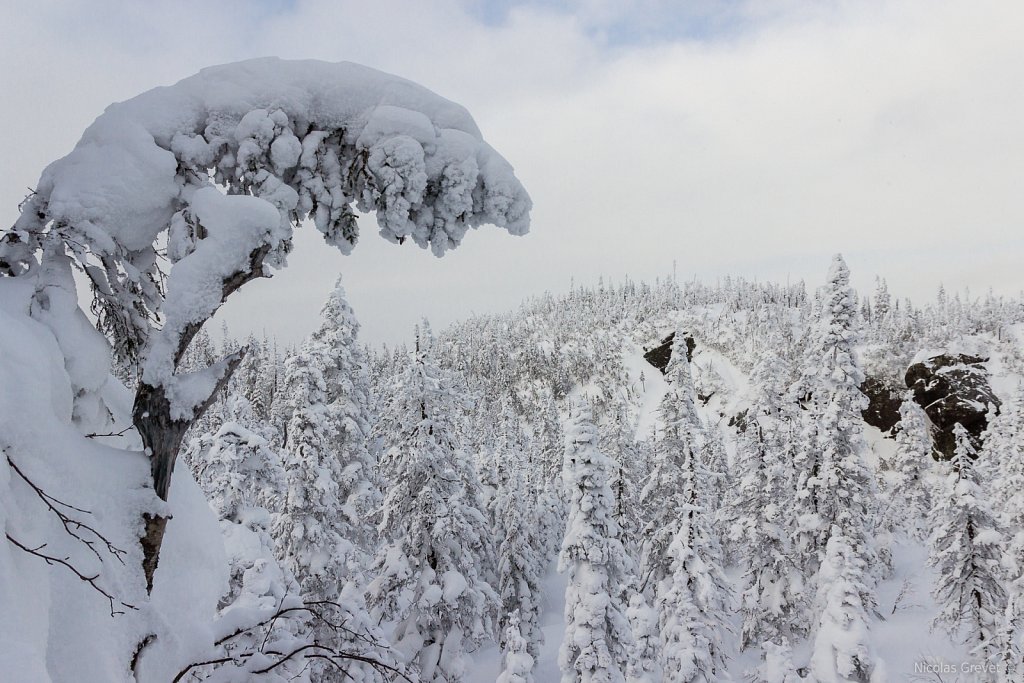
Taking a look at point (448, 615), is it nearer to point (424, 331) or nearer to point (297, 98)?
point (424, 331)

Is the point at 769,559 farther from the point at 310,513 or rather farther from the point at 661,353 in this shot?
the point at 661,353

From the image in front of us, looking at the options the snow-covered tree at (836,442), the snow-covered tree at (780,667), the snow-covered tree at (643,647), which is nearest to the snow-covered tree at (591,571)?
the snow-covered tree at (643,647)

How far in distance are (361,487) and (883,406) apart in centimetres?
8670

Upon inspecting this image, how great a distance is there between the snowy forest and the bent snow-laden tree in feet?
0.06

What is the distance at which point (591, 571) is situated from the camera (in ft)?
55.7

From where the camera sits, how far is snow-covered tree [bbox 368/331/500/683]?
16.6 m

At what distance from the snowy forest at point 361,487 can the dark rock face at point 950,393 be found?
121 ft

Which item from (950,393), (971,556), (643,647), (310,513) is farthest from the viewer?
(950,393)

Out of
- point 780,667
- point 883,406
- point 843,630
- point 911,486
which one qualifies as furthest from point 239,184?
point 883,406

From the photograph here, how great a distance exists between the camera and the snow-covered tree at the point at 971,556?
21344 mm

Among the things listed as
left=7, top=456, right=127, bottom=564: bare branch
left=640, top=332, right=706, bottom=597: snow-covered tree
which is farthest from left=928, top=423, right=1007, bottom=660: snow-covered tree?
left=7, top=456, right=127, bottom=564: bare branch

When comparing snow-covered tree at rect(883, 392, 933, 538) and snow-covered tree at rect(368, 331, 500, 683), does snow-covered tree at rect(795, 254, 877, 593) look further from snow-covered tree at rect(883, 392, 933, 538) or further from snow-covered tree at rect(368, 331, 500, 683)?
snow-covered tree at rect(883, 392, 933, 538)

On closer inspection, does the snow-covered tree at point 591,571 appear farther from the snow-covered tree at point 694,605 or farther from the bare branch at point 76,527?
the bare branch at point 76,527

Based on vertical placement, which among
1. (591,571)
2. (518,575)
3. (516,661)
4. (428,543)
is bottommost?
(518,575)
